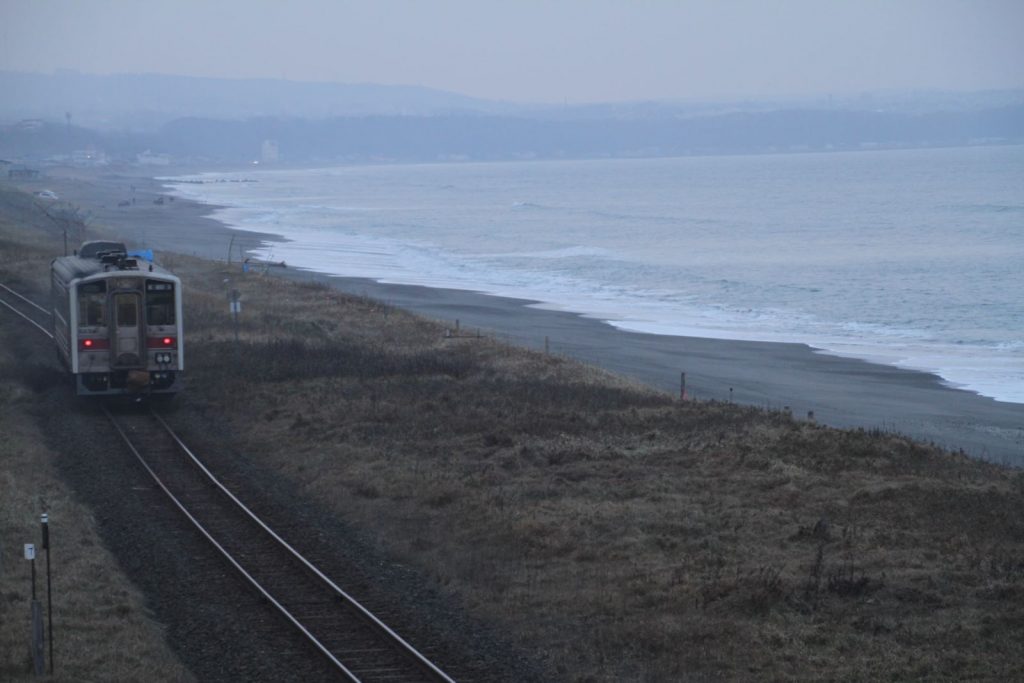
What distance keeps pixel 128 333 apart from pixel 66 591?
11.6 metres

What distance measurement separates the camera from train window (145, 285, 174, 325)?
79.5 feet

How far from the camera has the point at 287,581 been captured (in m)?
14.4

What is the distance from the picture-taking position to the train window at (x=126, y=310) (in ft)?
78.8

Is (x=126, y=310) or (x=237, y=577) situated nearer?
(x=237, y=577)

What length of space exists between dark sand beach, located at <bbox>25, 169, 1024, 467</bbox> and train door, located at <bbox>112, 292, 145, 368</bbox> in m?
14.5

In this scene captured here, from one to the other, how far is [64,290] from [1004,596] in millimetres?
19923

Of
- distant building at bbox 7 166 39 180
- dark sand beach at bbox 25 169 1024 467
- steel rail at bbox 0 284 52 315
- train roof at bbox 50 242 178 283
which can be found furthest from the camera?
distant building at bbox 7 166 39 180

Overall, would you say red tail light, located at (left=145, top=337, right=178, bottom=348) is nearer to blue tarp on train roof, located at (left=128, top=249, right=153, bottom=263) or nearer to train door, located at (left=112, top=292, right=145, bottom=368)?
train door, located at (left=112, top=292, right=145, bottom=368)

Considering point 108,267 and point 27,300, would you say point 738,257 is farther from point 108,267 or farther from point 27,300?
point 108,267

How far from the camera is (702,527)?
15.9 metres

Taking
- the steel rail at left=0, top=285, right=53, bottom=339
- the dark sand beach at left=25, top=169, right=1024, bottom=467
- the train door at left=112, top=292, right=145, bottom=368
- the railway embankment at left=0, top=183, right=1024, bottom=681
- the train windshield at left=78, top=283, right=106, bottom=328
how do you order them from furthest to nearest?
1. the steel rail at left=0, top=285, right=53, bottom=339
2. the dark sand beach at left=25, top=169, right=1024, bottom=467
3. the train door at left=112, top=292, right=145, bottom=368
4. the train windshield at left=78, top=283, right=106, bottom=328
5. the railway embankment at left=0, top=183, right=1024, bottom=681

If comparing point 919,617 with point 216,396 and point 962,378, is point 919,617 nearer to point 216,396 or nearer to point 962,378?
point 216,396

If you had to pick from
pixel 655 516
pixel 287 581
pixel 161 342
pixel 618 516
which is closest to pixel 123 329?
pixel 161 342

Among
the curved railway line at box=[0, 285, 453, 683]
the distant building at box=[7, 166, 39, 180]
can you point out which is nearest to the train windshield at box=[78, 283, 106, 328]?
the curved railway line at box=[0, 285, 453, 683]
